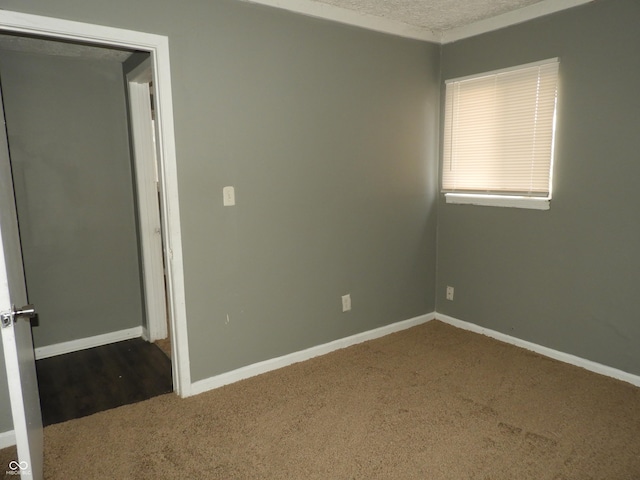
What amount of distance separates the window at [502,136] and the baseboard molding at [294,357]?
116 cm

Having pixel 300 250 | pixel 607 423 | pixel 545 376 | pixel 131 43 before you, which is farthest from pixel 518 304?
pixel 131 43

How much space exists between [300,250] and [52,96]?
2189 mm

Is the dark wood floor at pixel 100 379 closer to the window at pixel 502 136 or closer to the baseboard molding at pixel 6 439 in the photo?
the baseboard molding at pixel 6 439

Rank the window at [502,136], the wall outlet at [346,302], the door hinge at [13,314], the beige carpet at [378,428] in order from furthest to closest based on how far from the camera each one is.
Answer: the wall outlet at [346,302], the window at [502,136], the beige carpet at [378,428], the door hinge at [13,314]

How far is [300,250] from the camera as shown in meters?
3.04

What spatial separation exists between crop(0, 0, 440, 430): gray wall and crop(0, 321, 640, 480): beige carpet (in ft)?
1.26

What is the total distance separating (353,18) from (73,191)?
247cm

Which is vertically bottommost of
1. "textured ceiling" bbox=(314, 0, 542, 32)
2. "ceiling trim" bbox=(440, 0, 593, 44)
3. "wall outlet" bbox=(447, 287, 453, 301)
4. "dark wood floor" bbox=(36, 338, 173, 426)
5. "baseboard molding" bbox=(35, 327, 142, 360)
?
"dark wood floor" bbox=(36, 338, 173, 426)

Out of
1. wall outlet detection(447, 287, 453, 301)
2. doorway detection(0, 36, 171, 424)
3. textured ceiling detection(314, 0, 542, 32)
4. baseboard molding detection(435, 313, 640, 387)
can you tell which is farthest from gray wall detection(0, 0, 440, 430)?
doorway detection(0, 36, 171, 424)

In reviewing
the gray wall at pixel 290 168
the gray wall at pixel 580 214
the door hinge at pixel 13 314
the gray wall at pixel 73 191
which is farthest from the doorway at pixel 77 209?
the gray wall at pixel 580 214

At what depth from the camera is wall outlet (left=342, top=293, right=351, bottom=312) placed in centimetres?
331

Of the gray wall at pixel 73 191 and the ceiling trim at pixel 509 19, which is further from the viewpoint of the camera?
the gray wall at pixel 73 191

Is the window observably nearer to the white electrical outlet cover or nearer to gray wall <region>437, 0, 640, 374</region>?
gray wall <region>437, 0, 640, 374</region>

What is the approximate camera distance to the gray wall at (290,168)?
99.6 inches
